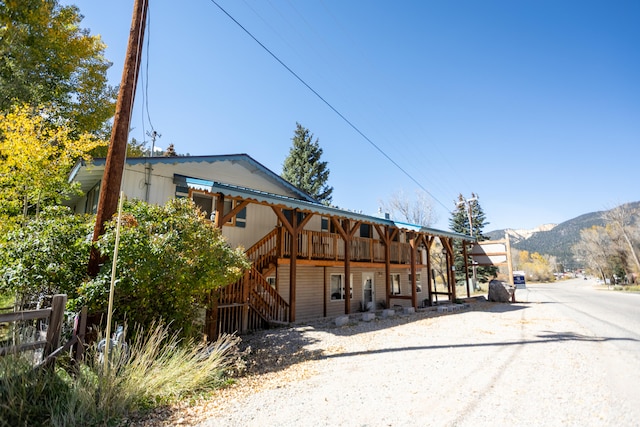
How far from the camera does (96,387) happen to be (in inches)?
162

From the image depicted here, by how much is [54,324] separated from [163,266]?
177 centimetres

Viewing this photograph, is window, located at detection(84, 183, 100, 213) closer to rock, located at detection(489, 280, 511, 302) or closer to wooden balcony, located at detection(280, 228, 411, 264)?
wooden balcony, located at detection(280, 228, 411, 264)

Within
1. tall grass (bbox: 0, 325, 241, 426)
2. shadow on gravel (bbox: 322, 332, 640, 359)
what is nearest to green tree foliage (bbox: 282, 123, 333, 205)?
shadow on gravel (bbox: 322, 332, 640, 359)

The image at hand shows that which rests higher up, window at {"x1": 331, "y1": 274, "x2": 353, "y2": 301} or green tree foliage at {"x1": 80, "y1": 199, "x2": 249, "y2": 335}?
green tree foliage at {"x1": 80, "y1": 199, "x2": 249, "y2": 335}

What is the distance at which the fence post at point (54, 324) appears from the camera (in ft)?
14.1

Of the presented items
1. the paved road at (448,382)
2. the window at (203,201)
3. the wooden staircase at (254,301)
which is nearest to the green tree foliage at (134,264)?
the paved road at (448,382)

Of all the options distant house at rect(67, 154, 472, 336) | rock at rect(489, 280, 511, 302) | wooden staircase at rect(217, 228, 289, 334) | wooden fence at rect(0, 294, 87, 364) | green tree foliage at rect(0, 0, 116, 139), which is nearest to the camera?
wooden fence at rect(0, 294, 87, 364)

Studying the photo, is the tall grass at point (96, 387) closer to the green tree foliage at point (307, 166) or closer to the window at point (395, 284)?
the window at point (395, 284)

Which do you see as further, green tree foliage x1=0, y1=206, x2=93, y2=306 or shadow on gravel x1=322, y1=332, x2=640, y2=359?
shadow on gravel x1=322, y1=332, x2=640, y2=359

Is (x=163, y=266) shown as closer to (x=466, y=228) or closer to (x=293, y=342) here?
(x=293, y=342)

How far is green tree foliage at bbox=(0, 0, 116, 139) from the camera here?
1477 cm

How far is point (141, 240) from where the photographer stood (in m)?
5.68

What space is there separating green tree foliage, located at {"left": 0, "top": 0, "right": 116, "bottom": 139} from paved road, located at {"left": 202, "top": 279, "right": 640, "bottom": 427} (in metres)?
16.4

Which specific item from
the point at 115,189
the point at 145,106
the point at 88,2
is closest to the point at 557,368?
the point at 115,189
